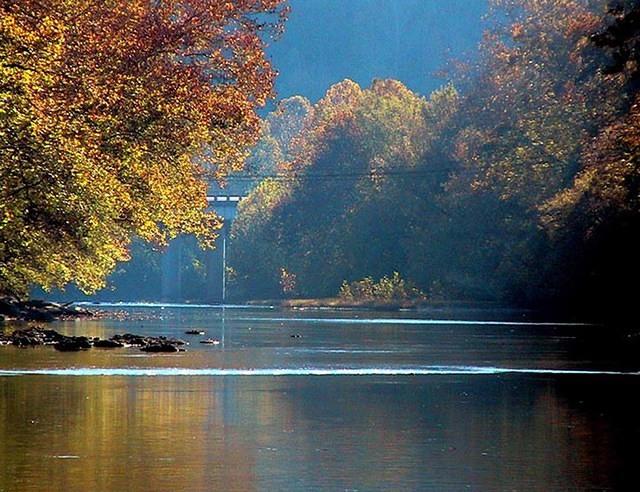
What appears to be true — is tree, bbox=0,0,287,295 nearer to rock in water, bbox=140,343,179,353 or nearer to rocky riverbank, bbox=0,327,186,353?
rocky riverbank, bbox=0,327,186,353

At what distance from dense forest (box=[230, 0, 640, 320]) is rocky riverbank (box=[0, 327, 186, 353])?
15.9 metres

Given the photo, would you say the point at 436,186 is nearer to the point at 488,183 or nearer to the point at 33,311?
the point at 488,183

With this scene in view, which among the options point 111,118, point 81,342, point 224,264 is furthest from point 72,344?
point 224,264

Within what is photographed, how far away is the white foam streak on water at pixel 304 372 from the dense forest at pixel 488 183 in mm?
20169

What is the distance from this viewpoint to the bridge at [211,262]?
173 meters

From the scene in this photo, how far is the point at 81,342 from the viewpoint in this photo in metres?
44.0

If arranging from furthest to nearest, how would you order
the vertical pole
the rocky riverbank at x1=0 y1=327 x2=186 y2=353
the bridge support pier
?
1. the bridge support pier
2. the vertical pole
3. the rocky riverbank at x1=0 y1=327 x2=186 y2=353

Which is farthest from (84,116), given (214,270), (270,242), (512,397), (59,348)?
(214,270)

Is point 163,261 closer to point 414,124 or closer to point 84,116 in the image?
point 414,124

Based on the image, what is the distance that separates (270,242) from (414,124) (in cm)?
2520

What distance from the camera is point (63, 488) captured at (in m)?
14.5

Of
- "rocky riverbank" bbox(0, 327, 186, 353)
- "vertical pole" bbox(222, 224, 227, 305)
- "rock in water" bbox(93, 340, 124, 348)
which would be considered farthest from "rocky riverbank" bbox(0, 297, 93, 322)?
"vertical pole" bbox(222, 224, 227, 305)

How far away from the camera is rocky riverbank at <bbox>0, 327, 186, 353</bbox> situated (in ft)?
140

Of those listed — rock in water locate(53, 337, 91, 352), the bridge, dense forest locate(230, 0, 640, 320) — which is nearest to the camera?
rock in water locate(53, 337, 91, 352)
